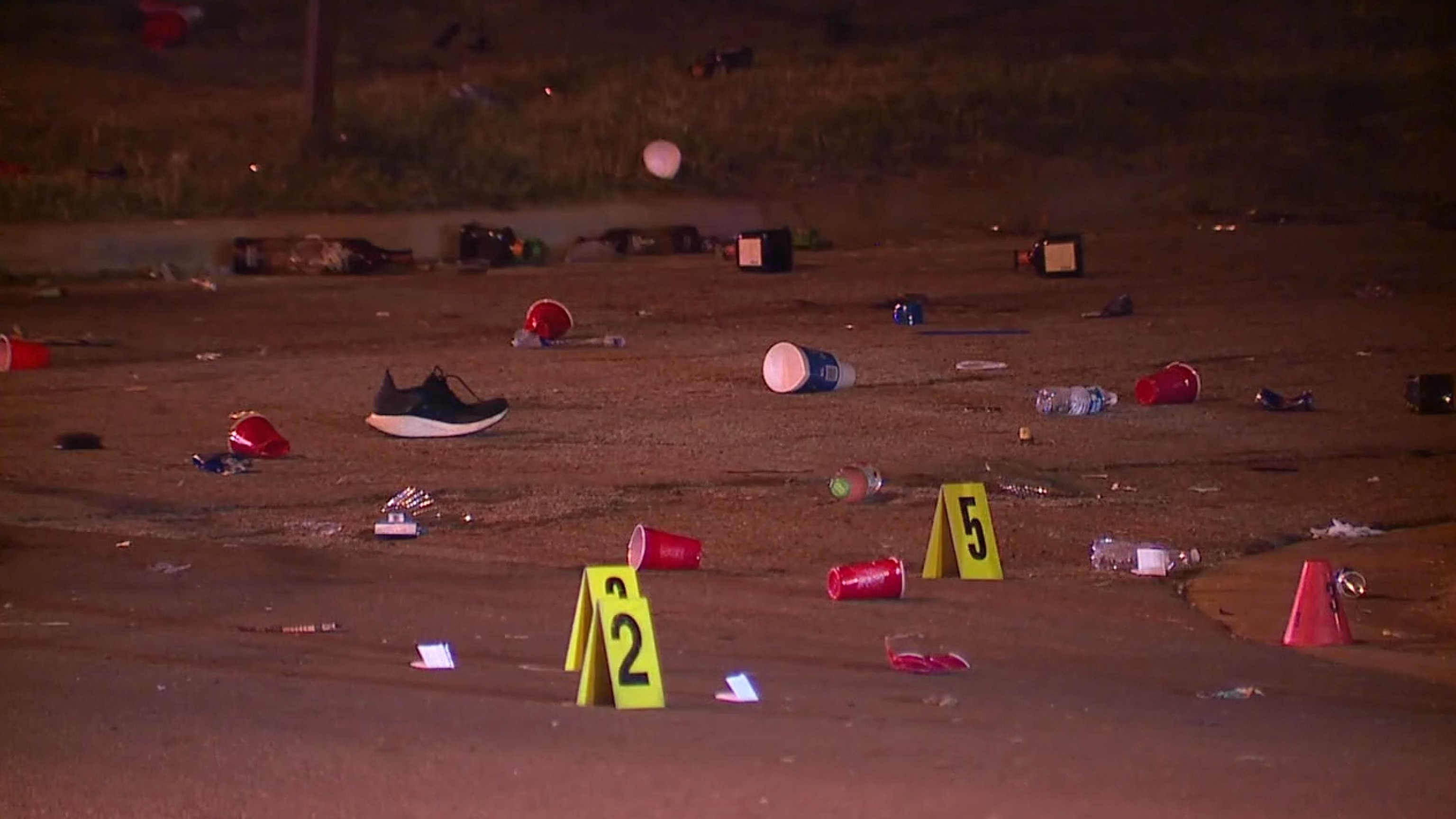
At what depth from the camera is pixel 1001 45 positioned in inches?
1326

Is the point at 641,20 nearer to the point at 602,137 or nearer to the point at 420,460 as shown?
the point at 602,137

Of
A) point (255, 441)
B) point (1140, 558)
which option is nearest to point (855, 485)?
point (1140, 558)

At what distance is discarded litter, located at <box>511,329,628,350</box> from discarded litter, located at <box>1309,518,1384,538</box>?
24.2 ft

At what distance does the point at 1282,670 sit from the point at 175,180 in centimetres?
1857

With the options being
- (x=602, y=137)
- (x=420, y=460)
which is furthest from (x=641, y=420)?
(x=602, y=137)

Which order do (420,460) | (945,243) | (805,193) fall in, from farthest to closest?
(805,193) → (945,243) → (420,460)

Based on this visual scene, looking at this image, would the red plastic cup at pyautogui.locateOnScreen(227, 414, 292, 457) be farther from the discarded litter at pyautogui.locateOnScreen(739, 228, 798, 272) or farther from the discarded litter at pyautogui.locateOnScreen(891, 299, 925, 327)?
the discarded litter at pyautogui.locateOnScreen(739, 228, 798, 272)

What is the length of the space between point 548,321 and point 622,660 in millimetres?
10497

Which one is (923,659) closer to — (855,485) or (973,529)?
(973,529)

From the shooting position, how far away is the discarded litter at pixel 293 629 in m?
8.40

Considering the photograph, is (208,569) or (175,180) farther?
(175,180)

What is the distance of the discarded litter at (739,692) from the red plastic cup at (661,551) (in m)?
2.27

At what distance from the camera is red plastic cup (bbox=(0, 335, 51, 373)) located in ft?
52.5

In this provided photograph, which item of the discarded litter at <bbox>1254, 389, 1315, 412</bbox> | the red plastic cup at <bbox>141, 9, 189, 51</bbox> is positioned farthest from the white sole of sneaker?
the red plastic cup at <bbox>141, 9, 189, 51</bbox>
